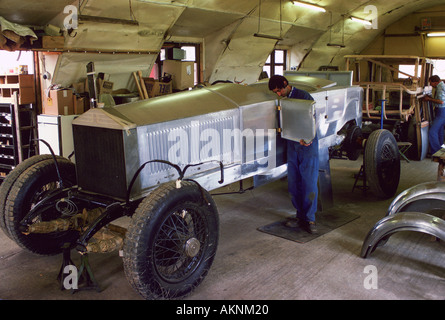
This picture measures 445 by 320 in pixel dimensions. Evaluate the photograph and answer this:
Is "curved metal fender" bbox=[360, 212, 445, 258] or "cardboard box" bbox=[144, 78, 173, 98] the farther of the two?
"cardboard box" bbox=[144, 78, 173, 98]

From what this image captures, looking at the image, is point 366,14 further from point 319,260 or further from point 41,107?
point 319,260

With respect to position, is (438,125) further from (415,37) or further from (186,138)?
(415,37)

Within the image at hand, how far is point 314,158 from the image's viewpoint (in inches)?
181

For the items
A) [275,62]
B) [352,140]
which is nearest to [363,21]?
[275,62]

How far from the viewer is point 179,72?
8.36 metres

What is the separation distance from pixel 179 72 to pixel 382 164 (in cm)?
429

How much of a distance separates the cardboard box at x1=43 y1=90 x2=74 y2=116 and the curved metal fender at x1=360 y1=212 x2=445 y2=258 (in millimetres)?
4839

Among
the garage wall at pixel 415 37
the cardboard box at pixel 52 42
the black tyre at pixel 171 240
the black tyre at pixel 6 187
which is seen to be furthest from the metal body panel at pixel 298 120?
the garage wall at pixel 415 37

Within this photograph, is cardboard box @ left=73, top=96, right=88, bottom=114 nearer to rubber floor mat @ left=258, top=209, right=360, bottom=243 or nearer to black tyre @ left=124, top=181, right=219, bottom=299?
rubber floor mat @ left=258, top=209, right=360, bottom=243

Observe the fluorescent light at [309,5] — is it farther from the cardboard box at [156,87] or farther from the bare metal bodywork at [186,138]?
the bare metal bodywork at [186,138]

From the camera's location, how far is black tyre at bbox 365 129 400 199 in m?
5.67

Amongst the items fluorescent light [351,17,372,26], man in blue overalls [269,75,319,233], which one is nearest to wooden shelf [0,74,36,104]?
man in blue overalls [269,75,319,233]

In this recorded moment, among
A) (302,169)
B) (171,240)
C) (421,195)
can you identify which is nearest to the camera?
(171,240)

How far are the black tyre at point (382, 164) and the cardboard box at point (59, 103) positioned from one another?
450 centimetres
